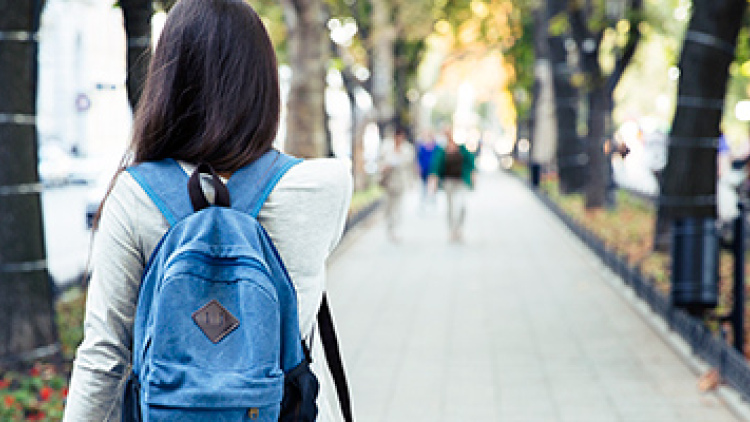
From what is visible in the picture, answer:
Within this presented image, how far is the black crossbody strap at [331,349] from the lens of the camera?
85.0 inches

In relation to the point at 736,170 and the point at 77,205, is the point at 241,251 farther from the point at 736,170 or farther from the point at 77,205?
the point at 736,170

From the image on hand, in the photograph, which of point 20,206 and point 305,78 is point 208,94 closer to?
point 20,206

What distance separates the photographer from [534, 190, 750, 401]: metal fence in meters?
6.51

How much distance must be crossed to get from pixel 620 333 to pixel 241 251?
24.9 feet

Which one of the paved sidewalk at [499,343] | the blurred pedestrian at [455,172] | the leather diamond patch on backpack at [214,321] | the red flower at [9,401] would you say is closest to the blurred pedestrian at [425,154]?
the blurred pedestrian at [455,172]

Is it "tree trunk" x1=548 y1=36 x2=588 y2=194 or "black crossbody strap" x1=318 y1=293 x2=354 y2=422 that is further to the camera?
"tree trunk" x1=548 y1=36 x2=588 y2=194

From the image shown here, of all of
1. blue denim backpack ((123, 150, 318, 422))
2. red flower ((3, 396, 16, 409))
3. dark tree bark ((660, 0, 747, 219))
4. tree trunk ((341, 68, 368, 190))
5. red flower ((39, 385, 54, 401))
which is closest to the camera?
blue denim backpack ((123, 150, 318, 422))

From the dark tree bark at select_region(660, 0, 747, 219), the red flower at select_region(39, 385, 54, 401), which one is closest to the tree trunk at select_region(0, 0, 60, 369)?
the red flower at select_region(39, 385, 54, 401)

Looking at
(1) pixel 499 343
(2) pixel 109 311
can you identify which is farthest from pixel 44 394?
(2) pixel 109 311

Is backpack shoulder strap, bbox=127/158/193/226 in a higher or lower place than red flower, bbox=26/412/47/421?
higher

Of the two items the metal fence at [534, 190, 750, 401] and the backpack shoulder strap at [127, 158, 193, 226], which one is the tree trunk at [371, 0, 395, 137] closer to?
the metal fence at [534, 190, 750, 401]

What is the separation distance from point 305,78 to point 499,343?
7.10 metres

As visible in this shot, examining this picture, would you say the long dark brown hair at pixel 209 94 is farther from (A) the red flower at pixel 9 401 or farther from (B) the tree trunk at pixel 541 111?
(B) the tree trunk at pixel 541 111

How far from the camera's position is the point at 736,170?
1995 cm
